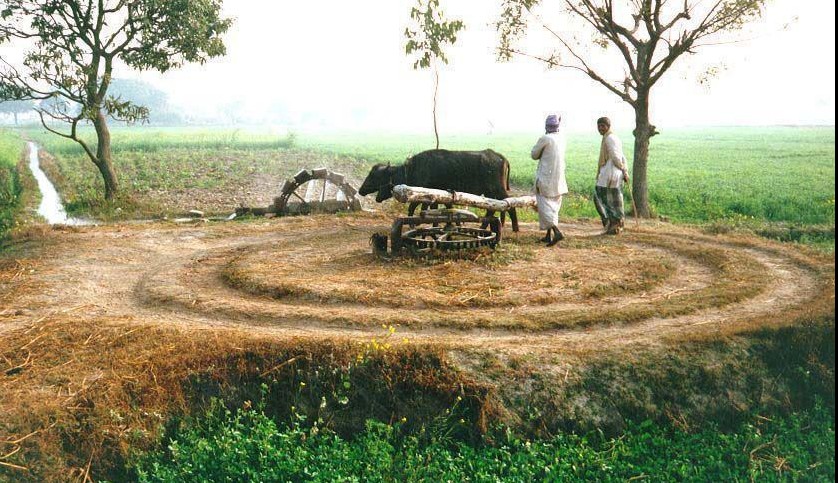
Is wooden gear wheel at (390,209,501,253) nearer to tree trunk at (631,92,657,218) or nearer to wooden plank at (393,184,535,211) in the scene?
wooden plank at (393,184,535,211)

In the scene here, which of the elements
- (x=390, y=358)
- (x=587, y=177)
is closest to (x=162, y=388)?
(x=390, y=358)

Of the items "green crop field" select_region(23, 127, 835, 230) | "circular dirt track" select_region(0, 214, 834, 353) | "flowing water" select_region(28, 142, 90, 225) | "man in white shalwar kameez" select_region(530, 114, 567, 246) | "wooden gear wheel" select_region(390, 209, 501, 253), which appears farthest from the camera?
"green crop field" select_region(23, 127, 835, 230)

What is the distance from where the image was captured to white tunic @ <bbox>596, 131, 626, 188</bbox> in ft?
37.3

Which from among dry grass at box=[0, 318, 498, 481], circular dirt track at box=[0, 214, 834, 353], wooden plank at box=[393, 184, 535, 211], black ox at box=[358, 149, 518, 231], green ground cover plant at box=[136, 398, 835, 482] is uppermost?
black ox at box=[358, 149, 518, 231]

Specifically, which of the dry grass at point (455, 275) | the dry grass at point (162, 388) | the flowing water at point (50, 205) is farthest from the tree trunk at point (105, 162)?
the dry grass at point (162, 388)

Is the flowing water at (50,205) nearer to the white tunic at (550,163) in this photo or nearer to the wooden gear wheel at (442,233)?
the wooden gear wheel at (442,233)

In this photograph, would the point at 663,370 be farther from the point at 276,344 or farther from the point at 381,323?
the point at 276,344

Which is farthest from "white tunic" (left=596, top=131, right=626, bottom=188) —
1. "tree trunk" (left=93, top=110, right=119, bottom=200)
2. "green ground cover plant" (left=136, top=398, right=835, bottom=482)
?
"tree trunk" (left=93, top=110, right=119, bottom=200)

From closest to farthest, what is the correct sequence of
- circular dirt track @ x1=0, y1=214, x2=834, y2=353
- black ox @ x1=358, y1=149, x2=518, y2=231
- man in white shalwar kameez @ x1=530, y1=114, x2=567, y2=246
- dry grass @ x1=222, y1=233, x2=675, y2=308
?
circular dirt track @ x1=0, y1=214, x2=834, y2=353
dry grass @ x1=222, y1=233, x2=675, y2=308
man in white shalwar kameez @ x1=530, y1=114, x2=567, y2=246
black ox @ x1=358, y1=149, x2=518, y2=231

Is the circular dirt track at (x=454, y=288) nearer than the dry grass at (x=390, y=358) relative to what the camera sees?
No

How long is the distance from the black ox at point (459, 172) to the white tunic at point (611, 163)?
1.63m

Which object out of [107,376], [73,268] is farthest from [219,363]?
[73,268]

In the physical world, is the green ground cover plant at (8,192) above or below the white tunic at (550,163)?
below

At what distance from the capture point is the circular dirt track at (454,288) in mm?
7293
